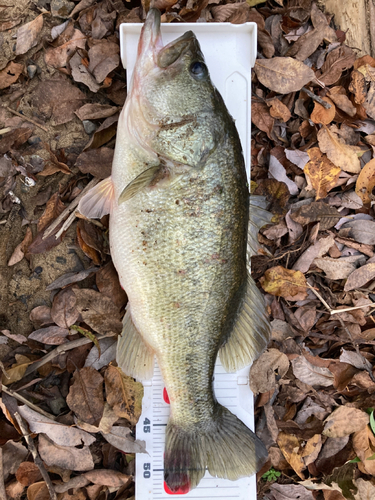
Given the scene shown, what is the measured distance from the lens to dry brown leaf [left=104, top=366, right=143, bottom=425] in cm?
186

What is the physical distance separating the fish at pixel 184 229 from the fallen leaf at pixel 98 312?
0.20 metres

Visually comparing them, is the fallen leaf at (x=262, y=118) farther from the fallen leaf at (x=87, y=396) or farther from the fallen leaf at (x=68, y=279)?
the fallen leaf at (x=87, y=396)

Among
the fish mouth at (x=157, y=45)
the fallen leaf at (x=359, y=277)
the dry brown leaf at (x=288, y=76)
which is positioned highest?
the fish mouth at (x=157, y=45)

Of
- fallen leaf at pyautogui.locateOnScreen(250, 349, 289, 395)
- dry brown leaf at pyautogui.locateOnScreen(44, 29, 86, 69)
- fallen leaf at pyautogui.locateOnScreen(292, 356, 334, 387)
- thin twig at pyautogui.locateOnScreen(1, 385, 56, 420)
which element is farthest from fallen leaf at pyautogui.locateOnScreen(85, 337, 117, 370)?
dry brown leaf at pyautogui.locateOnScreen(44, 29, 86, 69)

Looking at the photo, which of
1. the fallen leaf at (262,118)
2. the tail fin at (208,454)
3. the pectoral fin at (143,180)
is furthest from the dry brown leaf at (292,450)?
the fallen leaf at (262,118)

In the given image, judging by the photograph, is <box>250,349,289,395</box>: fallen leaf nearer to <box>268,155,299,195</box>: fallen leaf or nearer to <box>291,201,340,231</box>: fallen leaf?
<box>291,201,340,231</box>: fallen leaf

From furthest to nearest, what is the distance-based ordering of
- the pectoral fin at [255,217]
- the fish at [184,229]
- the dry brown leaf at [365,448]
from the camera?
the dry brown leaf at [365,448] → the pectoral fin at [255,217] → the fish at [184,229]

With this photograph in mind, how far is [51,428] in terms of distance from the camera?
71.7 inches

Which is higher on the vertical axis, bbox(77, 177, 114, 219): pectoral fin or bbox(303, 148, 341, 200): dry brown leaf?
bbox(77, 177, 114, 219): pectoral fin

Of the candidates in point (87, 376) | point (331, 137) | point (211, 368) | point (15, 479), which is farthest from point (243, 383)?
point (331, 137)

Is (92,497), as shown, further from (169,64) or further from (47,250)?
(169,64)

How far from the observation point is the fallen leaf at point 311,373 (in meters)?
2.02

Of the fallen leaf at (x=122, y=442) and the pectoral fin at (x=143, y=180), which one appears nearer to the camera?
the pectoral fin at (x=143, y=180)

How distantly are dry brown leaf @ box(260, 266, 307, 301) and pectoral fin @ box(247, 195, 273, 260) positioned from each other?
38 cm
